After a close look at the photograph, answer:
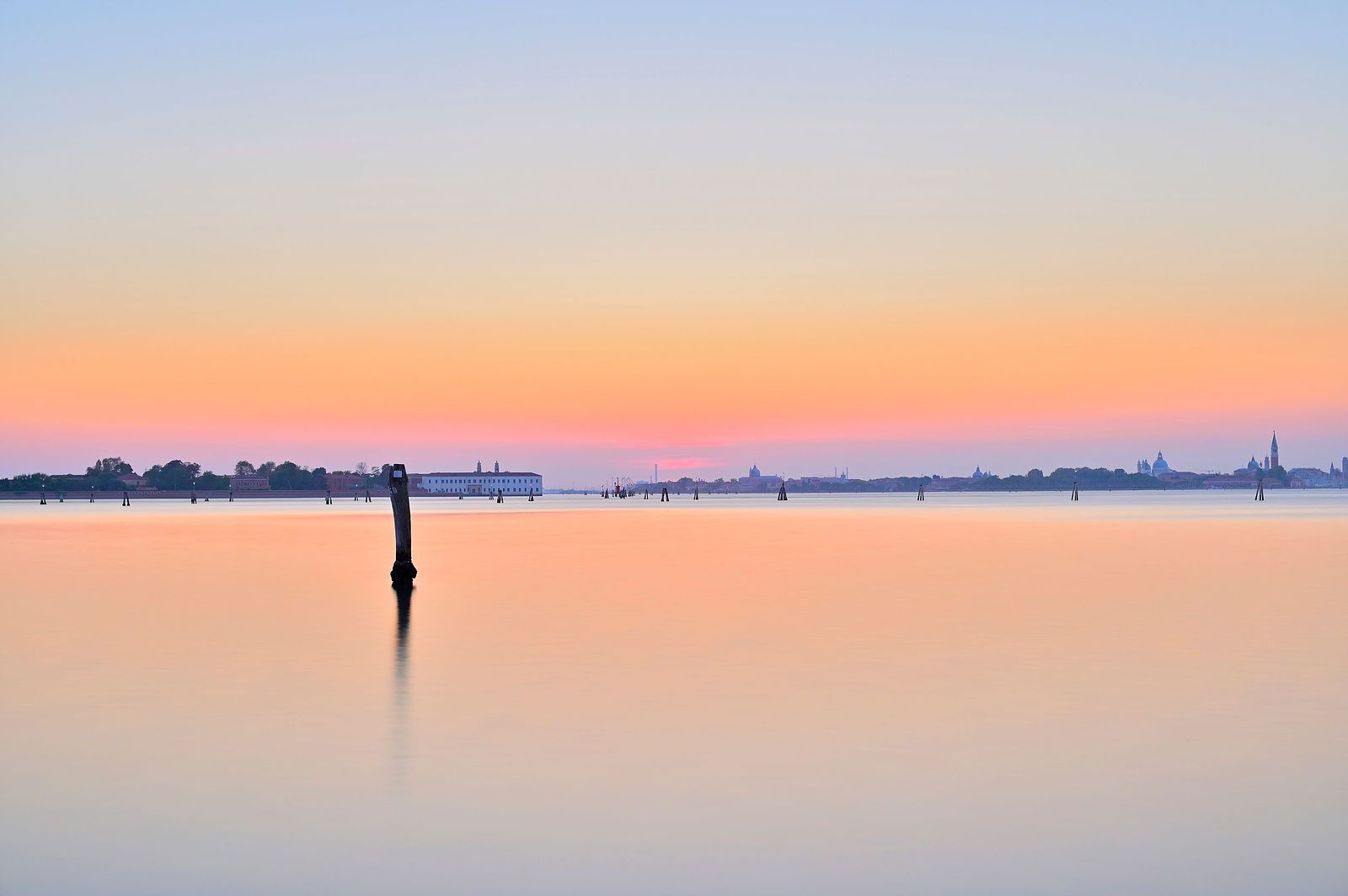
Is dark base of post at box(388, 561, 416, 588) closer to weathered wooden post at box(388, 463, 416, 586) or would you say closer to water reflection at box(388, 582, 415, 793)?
weathered wooden post at box(388, 463, 416, 586)

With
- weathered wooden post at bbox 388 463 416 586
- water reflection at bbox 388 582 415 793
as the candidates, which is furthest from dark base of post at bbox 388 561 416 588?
water reflection at bbox 388 582 415 793

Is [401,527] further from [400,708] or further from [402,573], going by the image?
[400,708]

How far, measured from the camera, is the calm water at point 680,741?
28.7 feet

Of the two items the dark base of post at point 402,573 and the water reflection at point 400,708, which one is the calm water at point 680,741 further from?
the dark base of post at point 402,573

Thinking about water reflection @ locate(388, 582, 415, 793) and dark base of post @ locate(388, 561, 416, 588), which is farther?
dark base of post @ locate(388, 561, 416, 588)

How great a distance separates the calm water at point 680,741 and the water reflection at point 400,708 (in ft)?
0.21

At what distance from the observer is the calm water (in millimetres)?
8734

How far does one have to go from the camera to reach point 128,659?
Result: 1934 centimetres

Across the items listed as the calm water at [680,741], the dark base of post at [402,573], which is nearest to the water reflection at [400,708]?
the calm water at [680,741]

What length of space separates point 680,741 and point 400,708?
378 cm

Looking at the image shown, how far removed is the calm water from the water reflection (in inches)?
2.6

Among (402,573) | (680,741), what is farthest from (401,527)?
(680,741)

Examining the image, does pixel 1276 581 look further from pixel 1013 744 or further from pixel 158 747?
pixel 158 747

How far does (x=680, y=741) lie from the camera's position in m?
13.0
